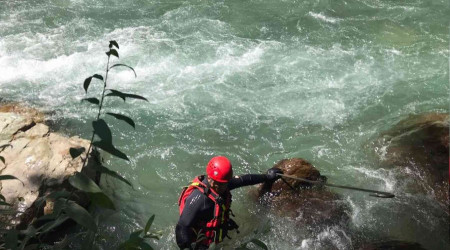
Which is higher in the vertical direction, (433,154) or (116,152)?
(116,152)

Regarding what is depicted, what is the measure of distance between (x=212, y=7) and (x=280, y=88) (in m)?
3.21

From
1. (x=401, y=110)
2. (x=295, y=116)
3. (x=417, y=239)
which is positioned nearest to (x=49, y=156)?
(x=295, y=116)

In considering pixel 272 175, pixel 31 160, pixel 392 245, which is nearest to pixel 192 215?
pixel 272 175

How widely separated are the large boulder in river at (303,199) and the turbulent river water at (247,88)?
14 centimetres

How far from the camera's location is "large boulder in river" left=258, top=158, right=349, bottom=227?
18.0ft

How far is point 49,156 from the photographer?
5.44m

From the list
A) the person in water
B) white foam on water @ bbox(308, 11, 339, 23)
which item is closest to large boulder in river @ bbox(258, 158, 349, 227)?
the person in water

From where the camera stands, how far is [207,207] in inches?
168

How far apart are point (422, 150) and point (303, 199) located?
1946mm

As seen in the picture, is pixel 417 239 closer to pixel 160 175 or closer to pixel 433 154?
pixel 433 154

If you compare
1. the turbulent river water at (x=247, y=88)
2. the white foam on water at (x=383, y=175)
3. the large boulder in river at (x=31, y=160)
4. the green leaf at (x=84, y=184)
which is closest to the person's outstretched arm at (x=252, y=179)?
the turbulent river water at (x=247, y=88)

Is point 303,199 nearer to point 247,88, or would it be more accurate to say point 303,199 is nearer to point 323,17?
point 247,88

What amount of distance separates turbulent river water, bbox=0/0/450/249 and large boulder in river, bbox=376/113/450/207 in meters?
0.16

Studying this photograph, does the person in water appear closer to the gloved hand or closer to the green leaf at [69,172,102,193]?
the gloved hand
